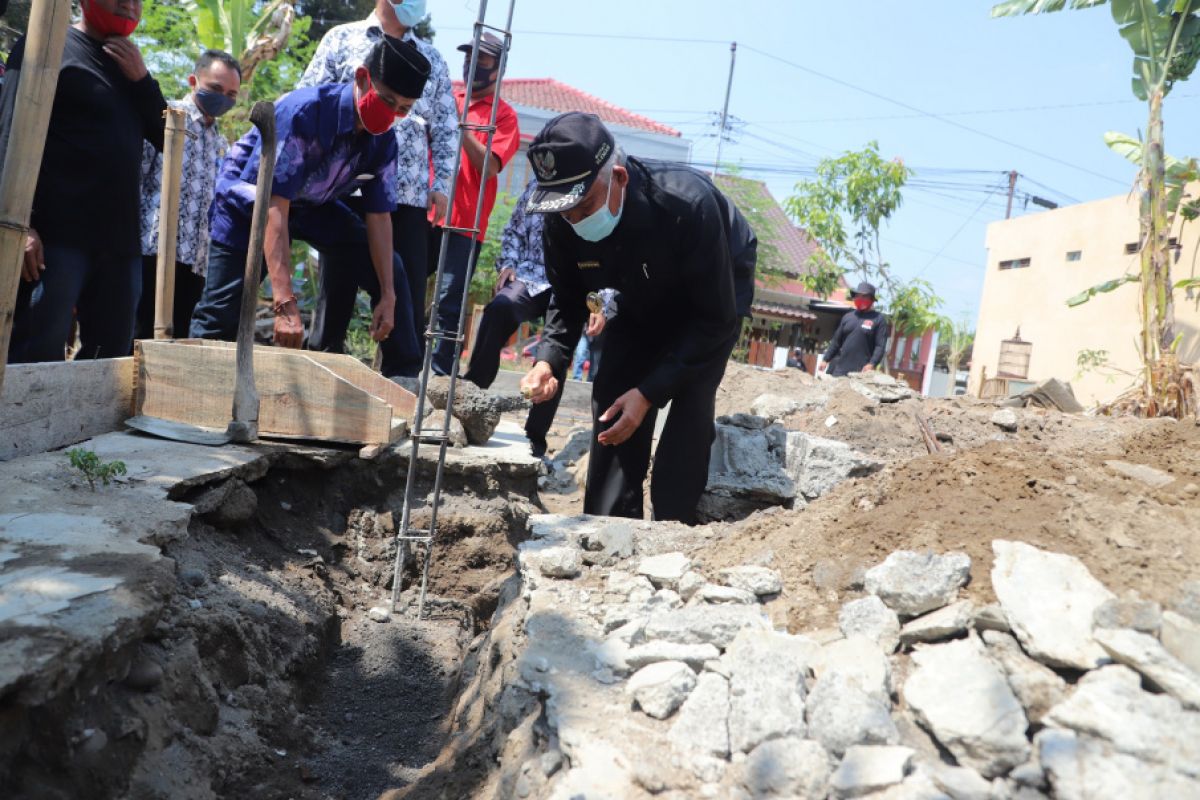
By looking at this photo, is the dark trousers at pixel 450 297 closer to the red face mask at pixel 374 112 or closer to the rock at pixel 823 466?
the red face mask at pixel 374 112

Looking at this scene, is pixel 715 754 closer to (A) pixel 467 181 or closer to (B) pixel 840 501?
(B) pixel 840 501

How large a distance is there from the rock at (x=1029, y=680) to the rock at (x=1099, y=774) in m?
0.11

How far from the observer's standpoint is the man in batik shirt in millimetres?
4559

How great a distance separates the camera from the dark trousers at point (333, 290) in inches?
163

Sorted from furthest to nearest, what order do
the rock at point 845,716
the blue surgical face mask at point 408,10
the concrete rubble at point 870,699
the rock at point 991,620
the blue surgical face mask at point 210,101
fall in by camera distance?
the blue surgical face mask at point 210,101
the blue surgical face mask at point 408,10
the rock at point 991,620
the rock at point 845,716
the concrete rubble at point 870,699

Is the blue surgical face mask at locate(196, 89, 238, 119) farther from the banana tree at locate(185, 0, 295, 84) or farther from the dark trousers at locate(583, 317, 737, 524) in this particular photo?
the banana tree at locate(185, 0, 295, 84)

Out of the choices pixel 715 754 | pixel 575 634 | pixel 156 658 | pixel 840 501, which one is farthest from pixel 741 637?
pixel 156 658

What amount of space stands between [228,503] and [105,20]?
81.1 inches

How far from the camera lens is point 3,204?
2.19 m

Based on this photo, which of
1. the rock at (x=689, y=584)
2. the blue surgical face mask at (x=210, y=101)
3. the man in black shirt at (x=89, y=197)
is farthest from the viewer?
the blue surgical face mask at (x=210, y=101)

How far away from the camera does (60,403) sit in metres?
3.25

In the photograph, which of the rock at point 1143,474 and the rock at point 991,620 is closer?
the rock at point 991,620

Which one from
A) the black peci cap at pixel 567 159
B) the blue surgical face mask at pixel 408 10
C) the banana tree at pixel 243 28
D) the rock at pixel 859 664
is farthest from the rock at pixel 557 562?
the banana tree at pixel 243 28

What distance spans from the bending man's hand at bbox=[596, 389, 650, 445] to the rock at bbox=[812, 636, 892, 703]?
1536 mm
